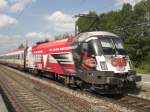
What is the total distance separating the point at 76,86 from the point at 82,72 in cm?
306

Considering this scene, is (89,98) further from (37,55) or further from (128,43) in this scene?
(128,43)

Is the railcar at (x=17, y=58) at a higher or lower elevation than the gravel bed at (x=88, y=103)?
higher

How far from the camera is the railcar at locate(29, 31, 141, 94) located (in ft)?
53.1

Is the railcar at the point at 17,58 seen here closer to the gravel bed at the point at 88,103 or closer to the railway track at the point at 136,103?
the gravel bed at the point at 88,103

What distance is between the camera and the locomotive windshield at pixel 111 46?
17.0m

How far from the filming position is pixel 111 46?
680 inches

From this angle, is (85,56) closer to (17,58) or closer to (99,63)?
(99,63)

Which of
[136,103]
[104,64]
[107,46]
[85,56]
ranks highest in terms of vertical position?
[107,46]

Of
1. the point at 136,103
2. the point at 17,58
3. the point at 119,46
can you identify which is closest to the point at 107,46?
the point at 119,46

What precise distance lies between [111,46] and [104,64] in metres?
1.36

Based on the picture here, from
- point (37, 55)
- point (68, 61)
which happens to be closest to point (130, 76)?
point (68, 61)

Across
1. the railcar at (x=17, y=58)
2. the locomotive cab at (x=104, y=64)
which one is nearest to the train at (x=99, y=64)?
the locomotive cab at (x=104, y=64)

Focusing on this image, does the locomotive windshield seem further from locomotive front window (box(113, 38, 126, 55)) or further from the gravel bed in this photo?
the gravel bed

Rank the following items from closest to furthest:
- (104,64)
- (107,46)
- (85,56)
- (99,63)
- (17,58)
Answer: (104,64) < (99,63) < (107,46) < (85,56) < (17,58)
